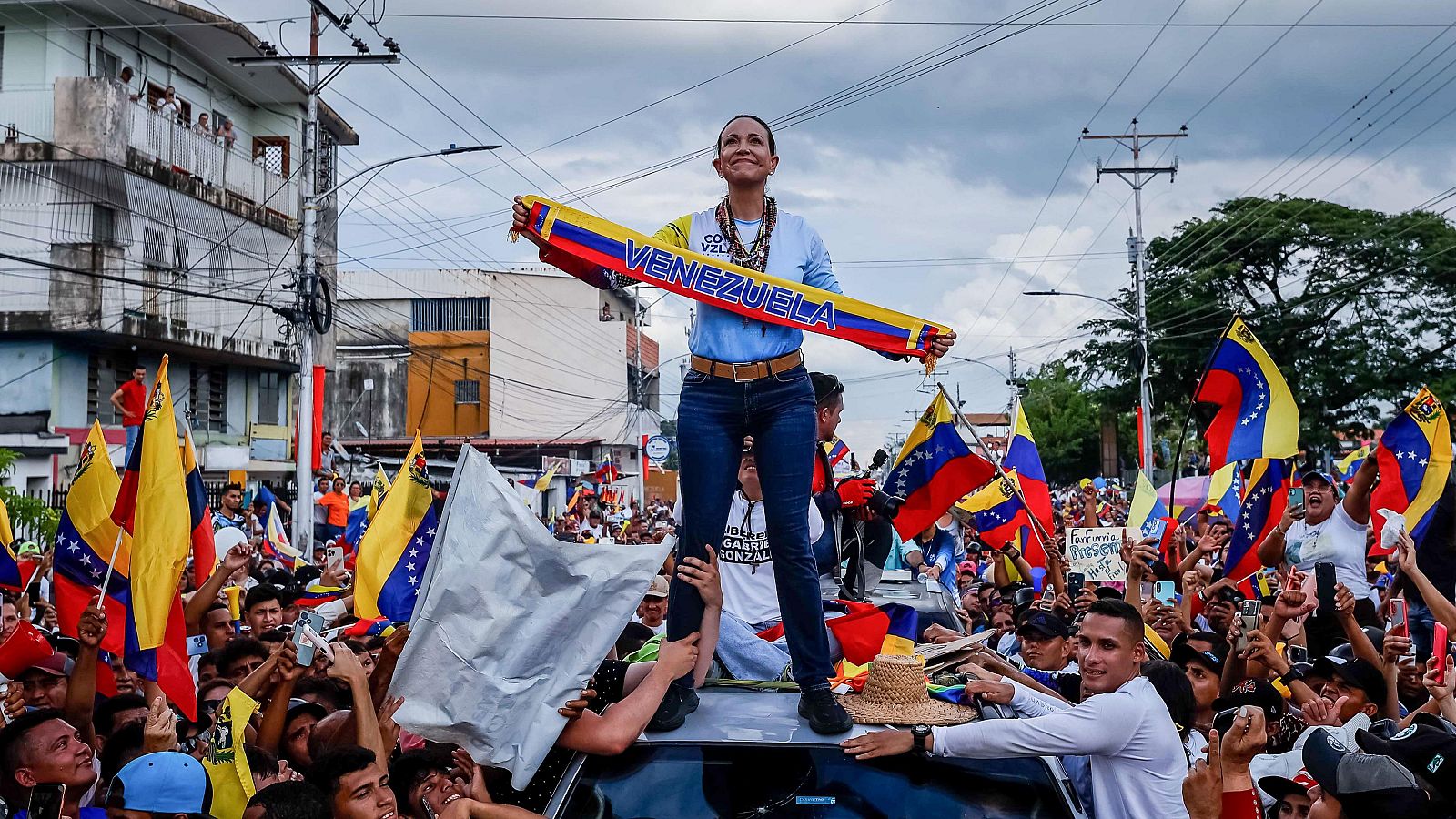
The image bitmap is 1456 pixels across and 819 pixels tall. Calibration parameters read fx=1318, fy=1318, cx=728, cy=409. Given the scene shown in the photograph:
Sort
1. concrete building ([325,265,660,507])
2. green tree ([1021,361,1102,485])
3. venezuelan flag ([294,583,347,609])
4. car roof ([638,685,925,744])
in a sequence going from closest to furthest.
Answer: car roof ([638,685,925,744]) < venezuelan flag ([294,583,347,609]) < concrete building ([325,265,660,507]) < green tree ([1021,361,1102,485])

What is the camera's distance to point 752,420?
4.49 metres

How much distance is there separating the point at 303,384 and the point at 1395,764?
59.9 feet

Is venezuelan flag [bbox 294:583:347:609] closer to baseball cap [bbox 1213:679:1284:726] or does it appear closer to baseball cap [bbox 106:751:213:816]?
baseball cap [bbox 106:751:213:816]

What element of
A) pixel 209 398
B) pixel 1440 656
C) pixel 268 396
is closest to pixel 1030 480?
pixel 1440 656

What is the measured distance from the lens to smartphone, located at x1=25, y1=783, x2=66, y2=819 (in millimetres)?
4324

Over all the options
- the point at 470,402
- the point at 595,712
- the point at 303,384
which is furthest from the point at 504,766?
the point at 470,402

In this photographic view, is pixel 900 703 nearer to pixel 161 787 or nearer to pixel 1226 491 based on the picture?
pixel 161 787

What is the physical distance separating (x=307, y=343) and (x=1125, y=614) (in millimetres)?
17899

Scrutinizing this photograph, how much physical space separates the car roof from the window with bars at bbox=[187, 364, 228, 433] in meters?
28.1

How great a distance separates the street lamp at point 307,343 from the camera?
19500mm

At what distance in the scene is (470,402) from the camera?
184 feet

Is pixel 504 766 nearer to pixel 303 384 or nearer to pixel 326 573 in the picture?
pixel 326 573

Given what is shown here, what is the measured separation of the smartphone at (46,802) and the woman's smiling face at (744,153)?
3069 mm

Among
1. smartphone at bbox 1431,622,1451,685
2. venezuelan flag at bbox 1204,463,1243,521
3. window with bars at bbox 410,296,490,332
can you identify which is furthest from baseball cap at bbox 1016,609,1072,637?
window with bars at bbox 410,296,490,332
